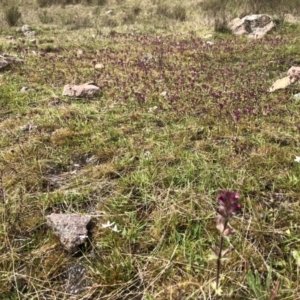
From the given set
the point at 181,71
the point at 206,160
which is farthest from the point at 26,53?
the point at 206,160

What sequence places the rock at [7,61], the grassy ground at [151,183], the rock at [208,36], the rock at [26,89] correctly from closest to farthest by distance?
the grassy ground at [151,183]
the rock at [26,89]
the rock at [7,61]
the rock at [208,36]

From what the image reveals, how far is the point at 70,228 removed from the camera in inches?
84.0

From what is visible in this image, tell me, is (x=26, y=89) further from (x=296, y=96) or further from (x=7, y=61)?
(x=296, y=96)

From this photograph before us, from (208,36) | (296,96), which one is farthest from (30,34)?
(296,96)

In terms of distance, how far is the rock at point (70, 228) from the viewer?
2.07 metres

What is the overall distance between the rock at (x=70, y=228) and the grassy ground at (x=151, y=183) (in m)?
0.05

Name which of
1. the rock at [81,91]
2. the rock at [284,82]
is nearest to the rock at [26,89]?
the rock at [81,91]

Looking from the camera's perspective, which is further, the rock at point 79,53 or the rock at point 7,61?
the rock at point 79,53

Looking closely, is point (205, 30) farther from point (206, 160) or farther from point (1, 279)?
point (1, 279)

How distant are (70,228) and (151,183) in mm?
684

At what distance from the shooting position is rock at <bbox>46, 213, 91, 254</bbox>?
2.07m

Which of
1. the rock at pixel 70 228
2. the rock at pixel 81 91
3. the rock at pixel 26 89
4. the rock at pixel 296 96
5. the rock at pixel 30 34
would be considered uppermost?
the rock at pixel 70 228

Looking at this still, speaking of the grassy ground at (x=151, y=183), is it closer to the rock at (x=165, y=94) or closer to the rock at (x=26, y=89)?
the rock at (x=165, y=94)

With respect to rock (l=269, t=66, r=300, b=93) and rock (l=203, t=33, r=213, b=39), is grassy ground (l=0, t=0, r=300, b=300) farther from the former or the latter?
rock (l=203, t=33, r=213, b=39)
